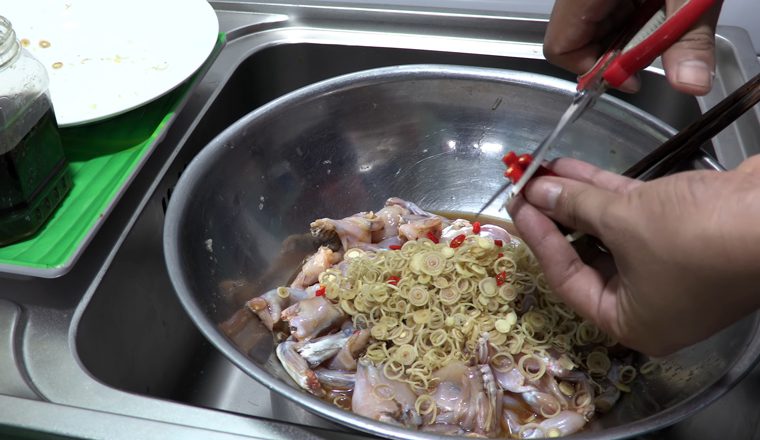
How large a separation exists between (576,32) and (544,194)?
0.38 metres

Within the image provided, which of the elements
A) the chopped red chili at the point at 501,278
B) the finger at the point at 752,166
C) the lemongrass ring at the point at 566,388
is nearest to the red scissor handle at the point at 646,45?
the finger at the point at 752,166

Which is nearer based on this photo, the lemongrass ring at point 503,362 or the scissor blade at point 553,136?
the scissor blade at point 553,136

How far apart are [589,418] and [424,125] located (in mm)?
661

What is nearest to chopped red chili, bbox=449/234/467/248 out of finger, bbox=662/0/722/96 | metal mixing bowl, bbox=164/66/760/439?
metal mixing bowl, bbox=164/66/760/439

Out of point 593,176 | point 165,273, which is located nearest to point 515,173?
point 593,176

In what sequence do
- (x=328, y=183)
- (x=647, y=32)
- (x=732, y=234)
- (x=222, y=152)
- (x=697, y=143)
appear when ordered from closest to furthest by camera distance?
(x=732, y=234), (x=647, y=32), (x=697, y=143), (x=222, y=152), (x=328, y=183)

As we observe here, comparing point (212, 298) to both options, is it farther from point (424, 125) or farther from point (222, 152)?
point (424, 125)

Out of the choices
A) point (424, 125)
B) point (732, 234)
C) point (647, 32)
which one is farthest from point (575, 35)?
point (732, 234)

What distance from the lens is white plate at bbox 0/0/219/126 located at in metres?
1.18

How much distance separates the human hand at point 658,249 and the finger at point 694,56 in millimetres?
184

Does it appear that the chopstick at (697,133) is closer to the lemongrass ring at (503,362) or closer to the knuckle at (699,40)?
the knuckle at (699,40)

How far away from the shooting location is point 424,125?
4.56 ft

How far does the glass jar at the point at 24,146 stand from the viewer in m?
0.96

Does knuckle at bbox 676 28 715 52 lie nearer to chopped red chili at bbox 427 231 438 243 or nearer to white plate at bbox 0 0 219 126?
chopped red chili at bbox 427 231 438 243
